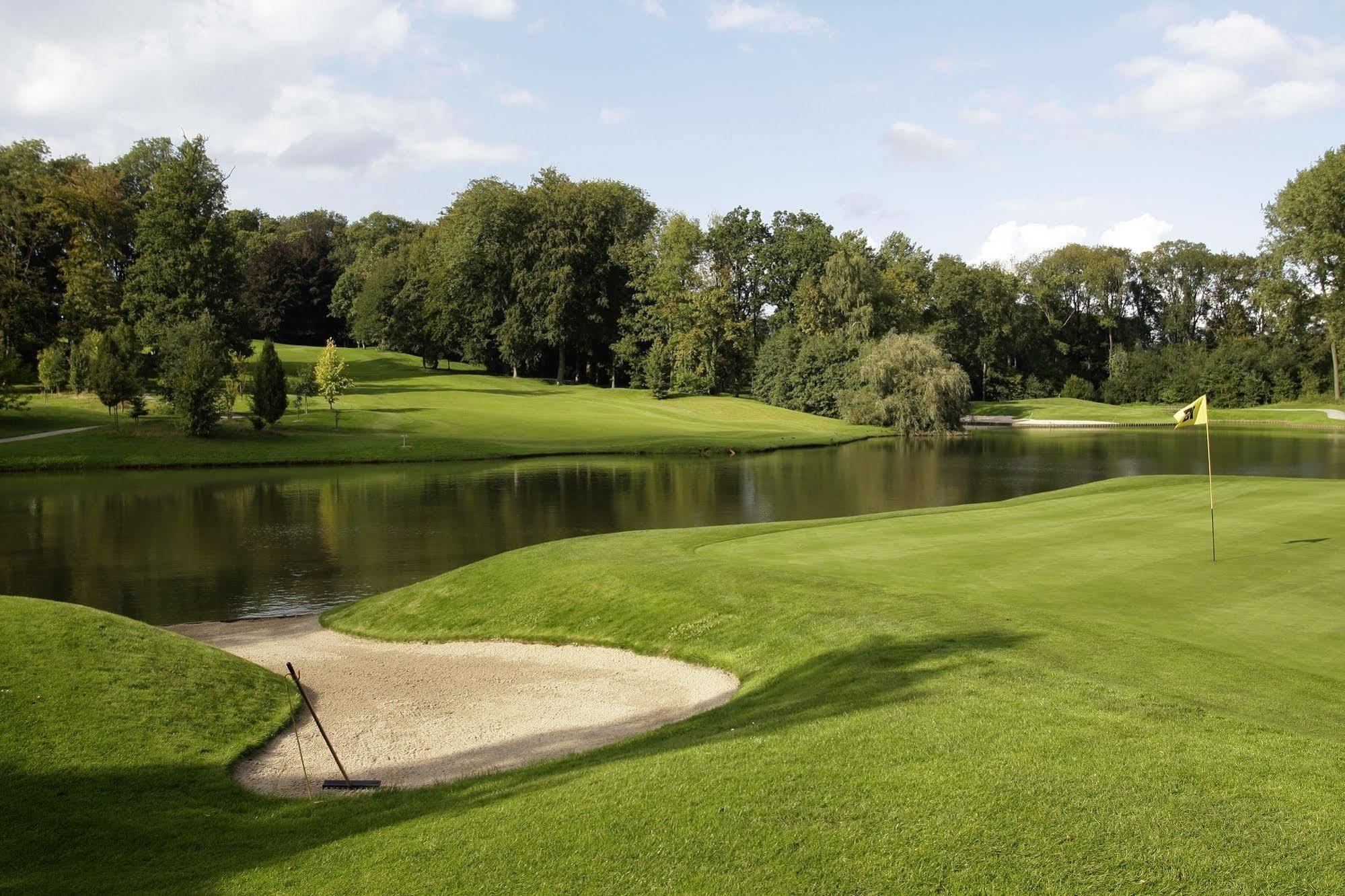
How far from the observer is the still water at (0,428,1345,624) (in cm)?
2456

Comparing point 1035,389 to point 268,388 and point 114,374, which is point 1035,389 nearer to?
point 268,388

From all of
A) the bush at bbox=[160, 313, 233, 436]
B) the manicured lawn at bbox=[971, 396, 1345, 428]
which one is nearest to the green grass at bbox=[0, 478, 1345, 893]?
the bush at bbox=[160, 313, 233, 436]

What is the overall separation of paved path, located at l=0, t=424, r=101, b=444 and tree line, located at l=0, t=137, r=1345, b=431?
4.45 metres

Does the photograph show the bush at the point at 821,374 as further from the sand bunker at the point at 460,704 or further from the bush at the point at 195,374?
the sand bunker at the point at 460,704

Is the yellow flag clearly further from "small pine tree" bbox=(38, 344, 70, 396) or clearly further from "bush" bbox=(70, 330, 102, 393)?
"small pine tree" bbox=(38, 344, 70, 396)

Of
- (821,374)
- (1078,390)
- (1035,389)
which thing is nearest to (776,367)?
(821,374)

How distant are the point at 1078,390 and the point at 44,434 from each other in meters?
108

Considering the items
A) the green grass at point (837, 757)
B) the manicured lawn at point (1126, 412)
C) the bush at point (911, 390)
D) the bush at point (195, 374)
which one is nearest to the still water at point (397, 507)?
the bush at point (195, 374)

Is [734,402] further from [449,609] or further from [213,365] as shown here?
[449,609]

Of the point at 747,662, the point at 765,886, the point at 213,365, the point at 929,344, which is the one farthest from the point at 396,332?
the point at 765,886

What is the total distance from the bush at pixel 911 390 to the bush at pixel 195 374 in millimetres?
50934

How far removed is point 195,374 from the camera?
53031 mm

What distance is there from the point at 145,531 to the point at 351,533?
710 cm

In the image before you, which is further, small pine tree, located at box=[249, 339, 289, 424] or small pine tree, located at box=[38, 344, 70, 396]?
small pine tree, located at box=[38, 344, 70, 396]
